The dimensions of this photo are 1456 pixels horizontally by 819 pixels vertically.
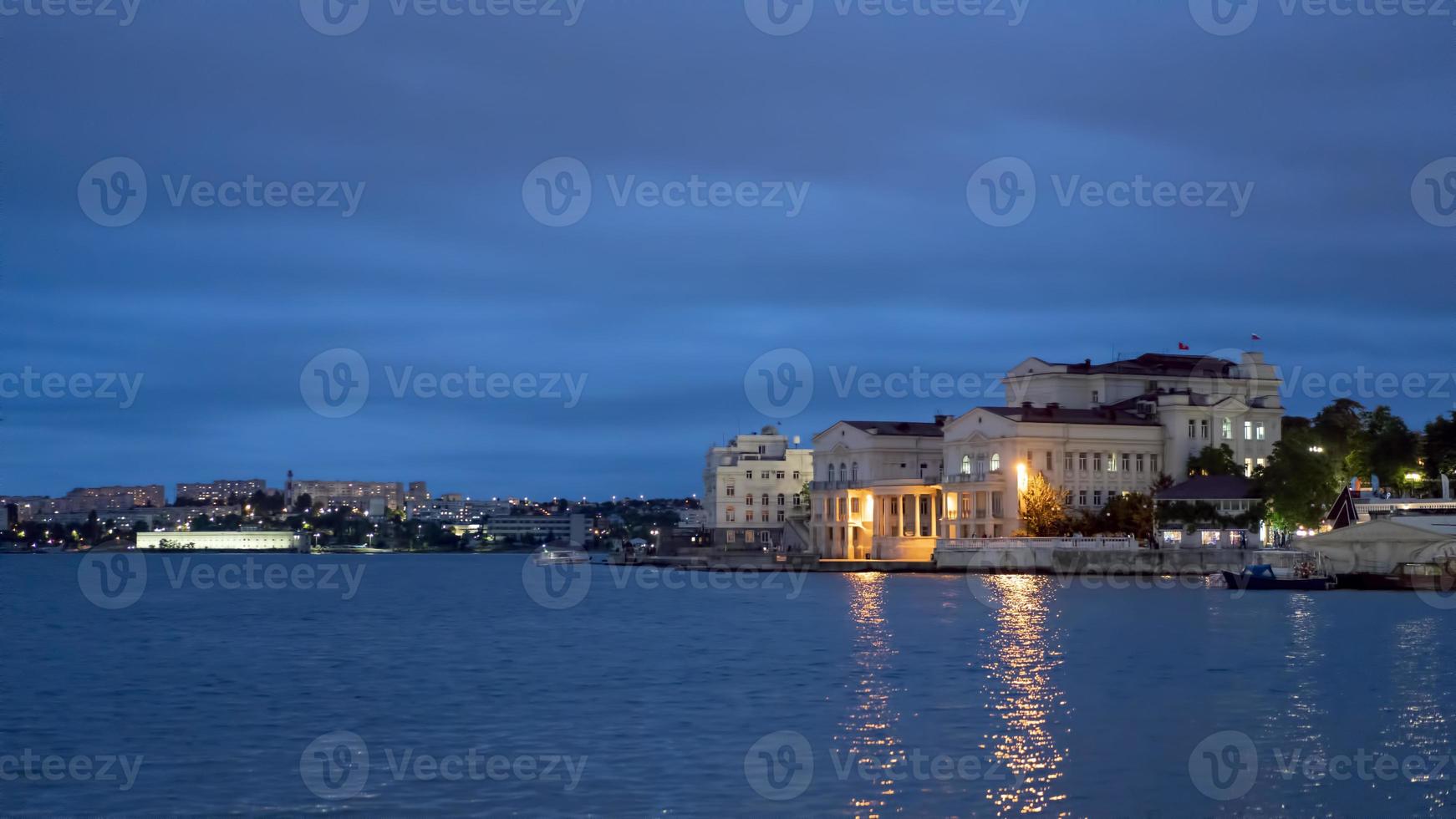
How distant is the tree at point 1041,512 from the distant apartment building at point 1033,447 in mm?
1942

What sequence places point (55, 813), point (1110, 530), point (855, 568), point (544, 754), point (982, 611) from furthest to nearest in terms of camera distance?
point (855, 568) < point (1110, 530) < point (982, 611) < point (544, 754) < point (55, 813)

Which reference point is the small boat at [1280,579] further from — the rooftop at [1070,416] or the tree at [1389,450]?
the rooftop at [1070,416]

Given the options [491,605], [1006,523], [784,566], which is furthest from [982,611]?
[784,566]

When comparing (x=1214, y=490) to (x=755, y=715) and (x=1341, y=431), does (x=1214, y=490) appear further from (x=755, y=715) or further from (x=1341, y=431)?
(x=755, y=715)

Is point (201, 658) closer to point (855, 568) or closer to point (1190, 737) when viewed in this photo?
point (1190, 737)

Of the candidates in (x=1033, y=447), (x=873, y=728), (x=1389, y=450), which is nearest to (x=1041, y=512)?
(x=1033, y=447)

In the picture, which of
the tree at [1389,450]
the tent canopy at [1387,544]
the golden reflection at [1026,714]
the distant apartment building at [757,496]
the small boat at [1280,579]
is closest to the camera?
the golden reflection at [1026,714]

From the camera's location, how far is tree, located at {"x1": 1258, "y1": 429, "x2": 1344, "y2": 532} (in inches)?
3735

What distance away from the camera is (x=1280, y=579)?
3184 inches

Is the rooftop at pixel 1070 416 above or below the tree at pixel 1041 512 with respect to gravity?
above

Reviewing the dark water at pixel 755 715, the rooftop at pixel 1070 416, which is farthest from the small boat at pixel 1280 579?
the rooftop at pixel 1070 416

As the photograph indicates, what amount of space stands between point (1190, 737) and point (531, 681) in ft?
51.5

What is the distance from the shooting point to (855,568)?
111 meters

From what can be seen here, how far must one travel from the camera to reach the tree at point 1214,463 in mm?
106312
